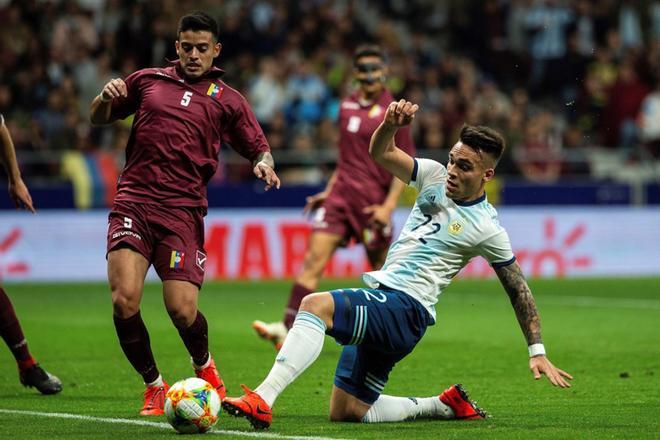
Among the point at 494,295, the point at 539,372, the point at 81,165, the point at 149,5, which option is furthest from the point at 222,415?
the point at 149,5

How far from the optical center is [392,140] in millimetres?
7398

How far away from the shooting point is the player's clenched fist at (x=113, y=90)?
26.3ft

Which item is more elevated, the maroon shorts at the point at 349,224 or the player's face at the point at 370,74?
the player's face at the point at 370,74

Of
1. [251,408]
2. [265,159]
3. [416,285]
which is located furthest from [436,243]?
[251,408]

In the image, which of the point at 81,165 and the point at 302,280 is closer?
the point at 302,280

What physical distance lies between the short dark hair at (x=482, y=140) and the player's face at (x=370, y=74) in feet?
13.8

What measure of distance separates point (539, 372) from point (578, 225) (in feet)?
45.3

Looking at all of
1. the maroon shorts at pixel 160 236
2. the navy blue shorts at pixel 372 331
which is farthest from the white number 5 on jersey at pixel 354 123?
the navy blue shorts at pixel 372 331

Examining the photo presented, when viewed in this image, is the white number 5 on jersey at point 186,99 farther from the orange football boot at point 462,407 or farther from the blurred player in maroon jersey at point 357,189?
the blurred player in maroon jersey at point 357,189

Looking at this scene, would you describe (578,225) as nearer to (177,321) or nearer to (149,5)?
(149,5)

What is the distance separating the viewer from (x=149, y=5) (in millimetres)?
22172

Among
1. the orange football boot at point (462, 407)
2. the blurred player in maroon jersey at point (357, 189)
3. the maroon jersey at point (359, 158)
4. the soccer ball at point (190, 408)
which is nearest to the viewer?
the soccer ball at point (190, 408)

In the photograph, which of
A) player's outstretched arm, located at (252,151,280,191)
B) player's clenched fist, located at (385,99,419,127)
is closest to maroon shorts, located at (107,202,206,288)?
player's outstretched arm, located at (252,151,280,191)

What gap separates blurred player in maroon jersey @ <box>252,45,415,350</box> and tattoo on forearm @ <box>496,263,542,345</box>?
4.09m
